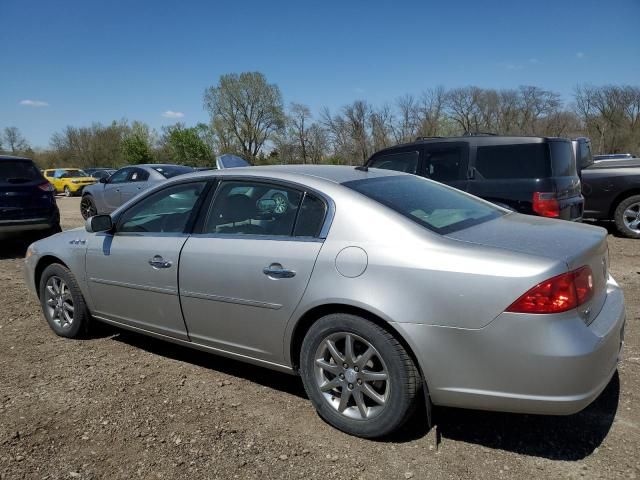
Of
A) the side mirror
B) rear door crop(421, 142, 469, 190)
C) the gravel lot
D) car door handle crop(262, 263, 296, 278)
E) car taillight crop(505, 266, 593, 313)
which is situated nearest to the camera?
car taillight crop(505, 266, 593, 313)

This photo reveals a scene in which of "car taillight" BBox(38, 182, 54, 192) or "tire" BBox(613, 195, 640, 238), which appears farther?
"tire" BBox(613, 195, 640, 238)

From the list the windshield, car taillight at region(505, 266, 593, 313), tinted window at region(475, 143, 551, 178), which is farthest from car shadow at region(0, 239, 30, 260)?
the windshield

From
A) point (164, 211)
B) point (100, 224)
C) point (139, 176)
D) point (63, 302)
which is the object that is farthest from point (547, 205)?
point (139, 176)

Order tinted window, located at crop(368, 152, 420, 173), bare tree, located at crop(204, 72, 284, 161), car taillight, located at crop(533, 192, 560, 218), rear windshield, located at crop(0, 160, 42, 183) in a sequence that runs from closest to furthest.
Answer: car taillight, located at crop(533, 192, 560, 218) < tinted window, located at crop(368, 152, 420, 173) < rear windshield, located at crop(0, 160, 42, 183) < bare tree, located at crop(204, 72, 284, 161)

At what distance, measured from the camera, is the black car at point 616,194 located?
902 centimetres

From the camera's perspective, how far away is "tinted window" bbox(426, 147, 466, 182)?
698 centimetres

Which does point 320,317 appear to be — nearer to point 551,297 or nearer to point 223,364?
point 551,297

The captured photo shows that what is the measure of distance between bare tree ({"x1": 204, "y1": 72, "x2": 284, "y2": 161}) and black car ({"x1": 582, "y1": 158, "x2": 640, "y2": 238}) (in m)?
53.6

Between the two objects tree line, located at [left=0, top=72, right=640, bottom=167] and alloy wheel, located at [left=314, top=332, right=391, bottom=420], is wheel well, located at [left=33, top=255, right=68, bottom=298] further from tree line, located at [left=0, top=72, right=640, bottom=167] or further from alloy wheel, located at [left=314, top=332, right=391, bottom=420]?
tree line, located at [left=0, top=72, right=640, bottom=167]

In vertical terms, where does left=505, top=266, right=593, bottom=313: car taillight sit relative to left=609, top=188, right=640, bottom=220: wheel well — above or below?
above

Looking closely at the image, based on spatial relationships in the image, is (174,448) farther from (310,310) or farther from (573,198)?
(573,198)

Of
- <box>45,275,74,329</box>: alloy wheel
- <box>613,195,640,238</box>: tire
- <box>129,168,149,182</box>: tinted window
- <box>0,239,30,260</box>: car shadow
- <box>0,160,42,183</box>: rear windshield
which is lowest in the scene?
<box>613,195,640,238</box>: tire

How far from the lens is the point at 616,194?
9156 mm

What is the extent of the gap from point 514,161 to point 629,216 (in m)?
3.99
